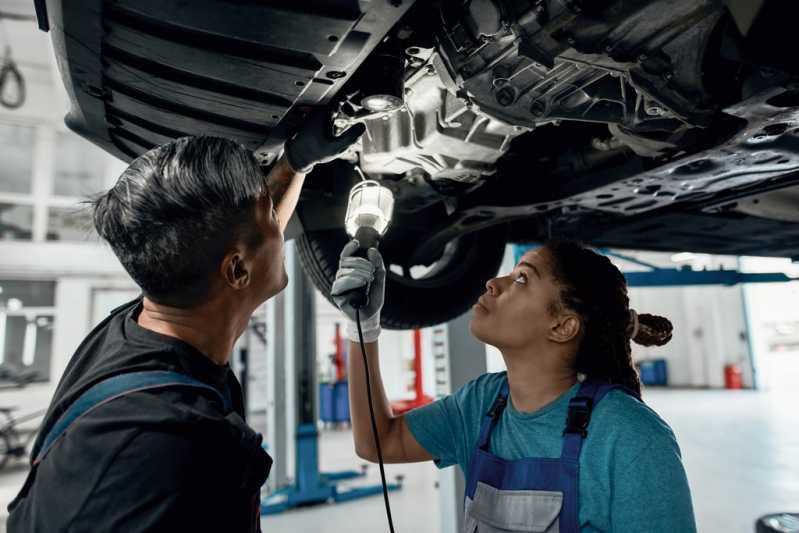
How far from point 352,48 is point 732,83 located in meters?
0.69

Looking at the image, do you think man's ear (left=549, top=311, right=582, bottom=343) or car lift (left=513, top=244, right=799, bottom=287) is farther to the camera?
car lift (left=513, top=244, right=799, bottom=287)

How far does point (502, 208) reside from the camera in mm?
1604

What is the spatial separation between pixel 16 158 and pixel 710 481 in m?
8.01

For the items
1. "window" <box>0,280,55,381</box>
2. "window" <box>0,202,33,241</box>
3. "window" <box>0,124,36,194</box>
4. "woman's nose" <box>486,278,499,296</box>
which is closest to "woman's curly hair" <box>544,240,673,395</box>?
"woman's nose" <box>486,278,499,296</box>

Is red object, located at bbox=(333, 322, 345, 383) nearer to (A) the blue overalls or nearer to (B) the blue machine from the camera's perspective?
(B) the blue machine

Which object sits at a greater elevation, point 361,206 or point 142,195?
point 361,206

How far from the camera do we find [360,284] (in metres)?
1.17

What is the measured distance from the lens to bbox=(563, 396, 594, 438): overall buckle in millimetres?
1003

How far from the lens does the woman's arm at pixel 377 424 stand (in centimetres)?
133

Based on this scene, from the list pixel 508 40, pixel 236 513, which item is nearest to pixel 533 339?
pixel 508 40

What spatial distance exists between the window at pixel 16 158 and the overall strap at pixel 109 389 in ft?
25.0

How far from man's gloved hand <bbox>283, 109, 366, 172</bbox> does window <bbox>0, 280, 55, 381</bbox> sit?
22.6 feet

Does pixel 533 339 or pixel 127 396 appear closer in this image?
pixel 127 396

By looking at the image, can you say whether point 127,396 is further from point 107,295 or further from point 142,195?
point 107,295
